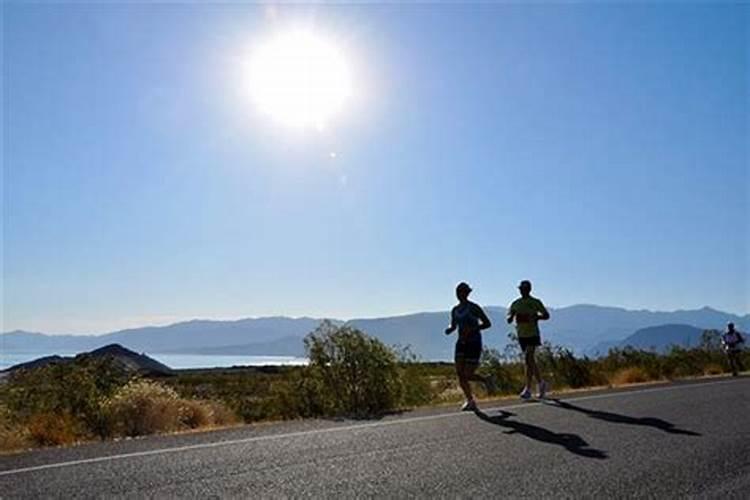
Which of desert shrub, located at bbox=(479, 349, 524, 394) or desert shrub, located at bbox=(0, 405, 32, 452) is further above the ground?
desert shrub, located at bbox=(479, 349, 524, 394)

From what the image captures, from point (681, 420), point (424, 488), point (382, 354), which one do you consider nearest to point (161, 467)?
point (424, 488)

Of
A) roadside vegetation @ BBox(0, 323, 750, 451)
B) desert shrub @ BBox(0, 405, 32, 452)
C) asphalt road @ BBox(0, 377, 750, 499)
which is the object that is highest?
roadside vegetation @ BBox(0, 323, 750, 451)

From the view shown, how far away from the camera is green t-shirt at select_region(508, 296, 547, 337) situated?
1259cm

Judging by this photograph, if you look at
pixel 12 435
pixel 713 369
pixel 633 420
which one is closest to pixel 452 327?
pixel 633 420

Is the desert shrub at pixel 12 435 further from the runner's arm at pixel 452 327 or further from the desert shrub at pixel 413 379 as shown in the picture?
the desert shrub at pixel 413 379

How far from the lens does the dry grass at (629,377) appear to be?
1895 centimetres

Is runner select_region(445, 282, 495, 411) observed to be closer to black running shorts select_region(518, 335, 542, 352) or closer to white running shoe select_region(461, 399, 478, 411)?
white running shoe select_region(461, 399, 478, 411)

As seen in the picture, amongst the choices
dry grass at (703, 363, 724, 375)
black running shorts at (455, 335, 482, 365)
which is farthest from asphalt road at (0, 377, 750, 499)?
dry grass at (703, 363, 724, 375)

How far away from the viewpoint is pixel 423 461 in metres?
6.34

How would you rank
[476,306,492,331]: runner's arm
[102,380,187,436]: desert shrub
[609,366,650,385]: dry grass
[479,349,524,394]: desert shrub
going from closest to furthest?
[102,380,187,436]: desert shrub < [476,306,492,331]: runner's arm < [609,366,650,385]: dry grass < [479,349,524,394]: desert shrub

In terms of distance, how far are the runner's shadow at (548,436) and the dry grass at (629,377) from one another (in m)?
10.4

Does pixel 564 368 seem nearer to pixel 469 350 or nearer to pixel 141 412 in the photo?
pixel 469 350

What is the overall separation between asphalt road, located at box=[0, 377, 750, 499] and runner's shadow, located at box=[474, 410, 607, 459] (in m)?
0.02

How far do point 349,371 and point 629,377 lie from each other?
961 centimetres
